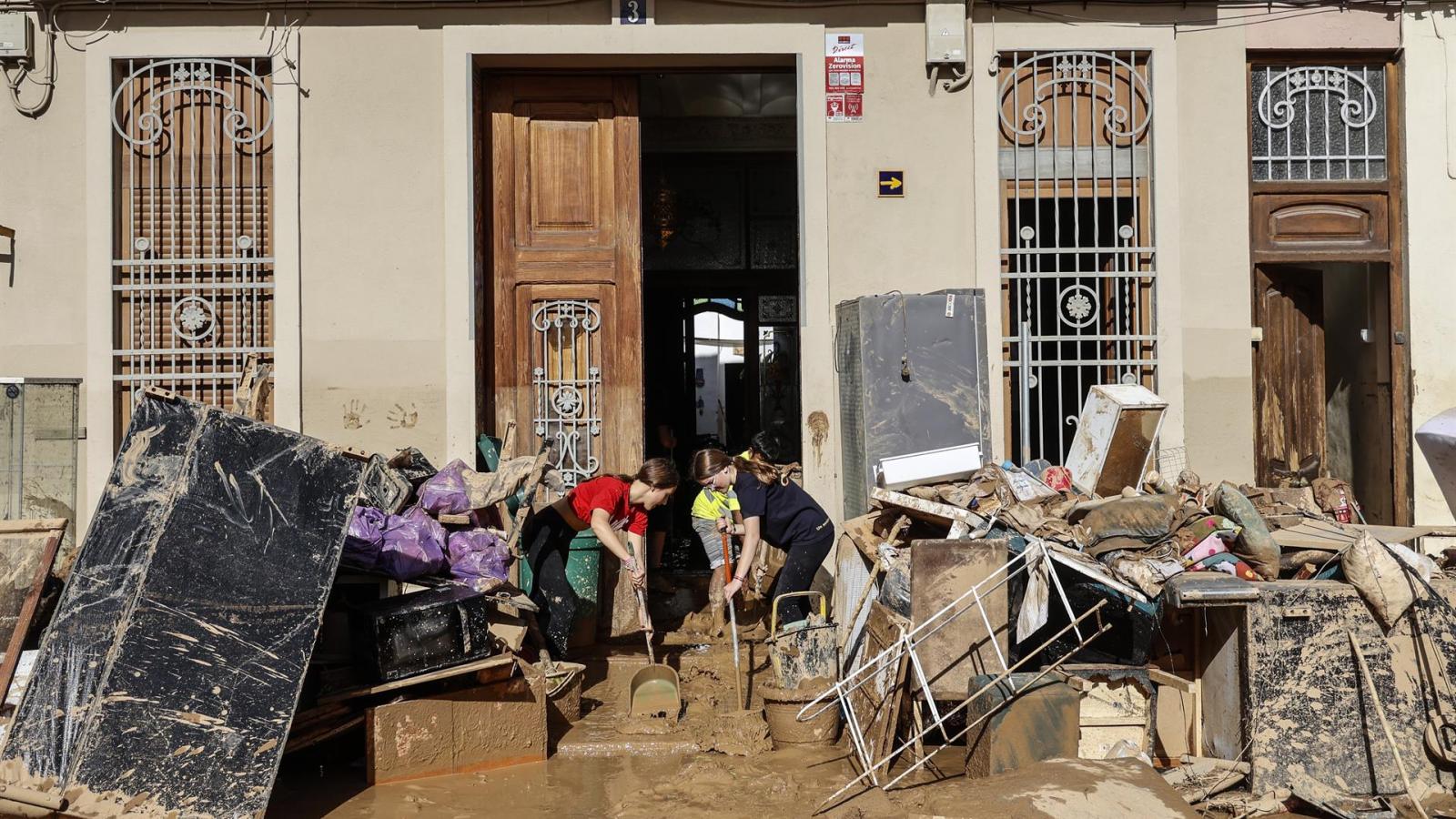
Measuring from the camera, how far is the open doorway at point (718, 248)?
11.4m

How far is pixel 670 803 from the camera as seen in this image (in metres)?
5.38

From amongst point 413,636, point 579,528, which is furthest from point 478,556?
point 413,636

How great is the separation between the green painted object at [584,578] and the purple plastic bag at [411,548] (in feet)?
3.56

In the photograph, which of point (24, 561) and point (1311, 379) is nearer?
point (24, 561)

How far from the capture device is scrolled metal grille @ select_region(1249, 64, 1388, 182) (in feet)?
26.0

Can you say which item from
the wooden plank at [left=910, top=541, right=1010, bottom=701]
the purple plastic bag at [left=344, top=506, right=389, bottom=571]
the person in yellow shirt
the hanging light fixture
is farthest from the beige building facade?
the hanging light fixture

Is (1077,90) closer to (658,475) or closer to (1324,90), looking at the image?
(1324,90)

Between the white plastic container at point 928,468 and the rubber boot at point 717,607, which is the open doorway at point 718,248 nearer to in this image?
the rubber boot at point 717,607

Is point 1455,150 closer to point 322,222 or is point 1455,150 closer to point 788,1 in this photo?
point 788,1

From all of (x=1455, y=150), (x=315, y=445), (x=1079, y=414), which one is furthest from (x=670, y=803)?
(x=1455, y=150)

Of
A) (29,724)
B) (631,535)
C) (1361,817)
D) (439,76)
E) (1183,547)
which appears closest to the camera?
(29,724)

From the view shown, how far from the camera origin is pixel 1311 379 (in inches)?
324

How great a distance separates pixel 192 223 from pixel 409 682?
3.85 meters

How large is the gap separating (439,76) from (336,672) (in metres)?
3.96
